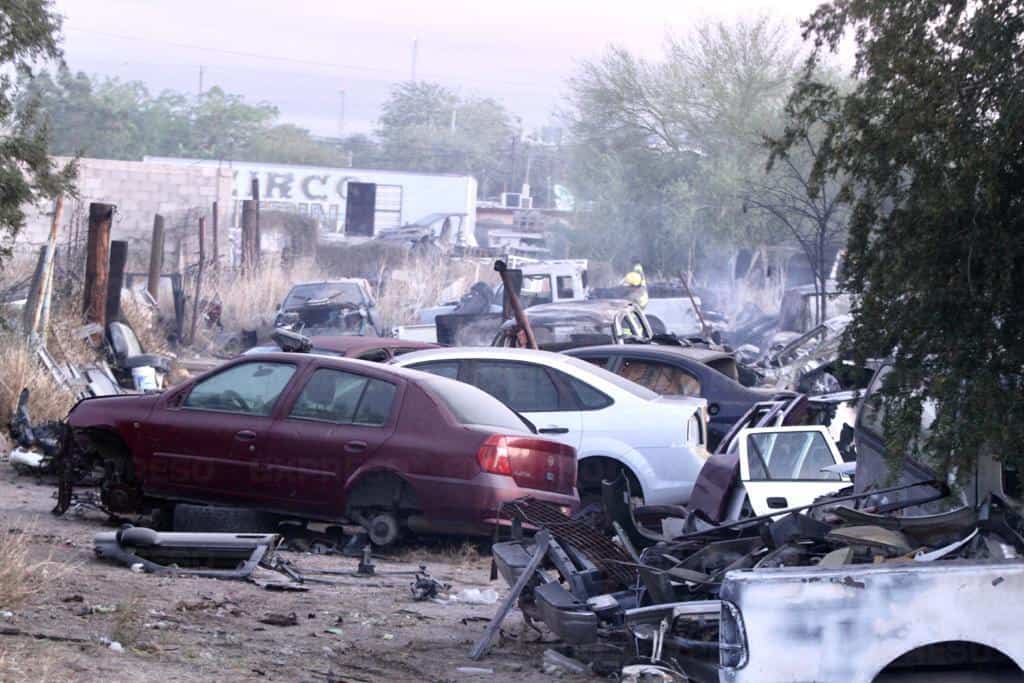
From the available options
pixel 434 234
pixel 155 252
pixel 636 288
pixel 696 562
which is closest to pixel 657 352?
pixel 696 562

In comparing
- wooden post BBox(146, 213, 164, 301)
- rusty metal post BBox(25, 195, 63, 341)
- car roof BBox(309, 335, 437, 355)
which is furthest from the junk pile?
wooden post BBox(146, 213, 164, 301)

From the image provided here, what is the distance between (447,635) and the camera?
26.3 ft

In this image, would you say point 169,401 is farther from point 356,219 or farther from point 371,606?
point 356,219

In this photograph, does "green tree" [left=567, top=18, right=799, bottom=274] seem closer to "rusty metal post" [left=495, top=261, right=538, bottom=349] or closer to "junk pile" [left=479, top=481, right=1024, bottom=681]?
"rusty metal post" [left=495, top=261, right=538, bottom=349]

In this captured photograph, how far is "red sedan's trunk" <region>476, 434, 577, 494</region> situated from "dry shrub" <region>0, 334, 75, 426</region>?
284 inches

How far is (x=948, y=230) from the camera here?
21.6 ft

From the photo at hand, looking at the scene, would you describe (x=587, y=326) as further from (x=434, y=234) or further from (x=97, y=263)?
(x=434, y=234)

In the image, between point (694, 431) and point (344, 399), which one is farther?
point (694, 431)

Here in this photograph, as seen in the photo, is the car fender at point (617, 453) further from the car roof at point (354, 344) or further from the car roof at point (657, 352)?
the car roof at point (354, 344)

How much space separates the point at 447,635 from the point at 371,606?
0.74 m

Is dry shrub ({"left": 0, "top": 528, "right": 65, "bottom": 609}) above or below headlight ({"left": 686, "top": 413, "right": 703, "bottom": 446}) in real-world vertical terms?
below

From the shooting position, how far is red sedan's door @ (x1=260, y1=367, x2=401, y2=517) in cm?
1019

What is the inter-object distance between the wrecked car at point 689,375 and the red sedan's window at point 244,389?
5.01 m

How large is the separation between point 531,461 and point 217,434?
7.87ft
